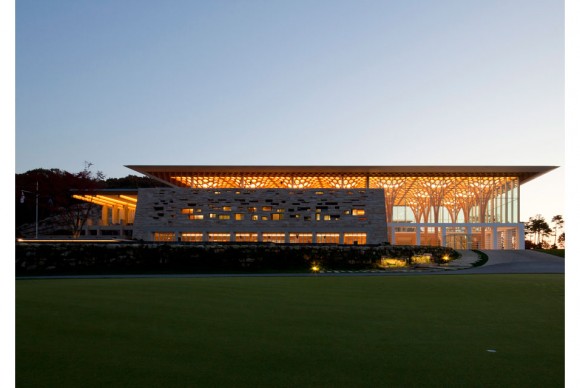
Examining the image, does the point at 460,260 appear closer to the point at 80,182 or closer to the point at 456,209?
the point at 456,209

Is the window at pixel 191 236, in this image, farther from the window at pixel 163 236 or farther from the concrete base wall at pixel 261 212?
the window at pixel 163 236

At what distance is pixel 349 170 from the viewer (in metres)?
57.7

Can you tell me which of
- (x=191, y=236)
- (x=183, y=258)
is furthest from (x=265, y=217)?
(x=183, y=258)

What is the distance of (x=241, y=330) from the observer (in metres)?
7.77

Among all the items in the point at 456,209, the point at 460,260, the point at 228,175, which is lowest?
the point at 460,260

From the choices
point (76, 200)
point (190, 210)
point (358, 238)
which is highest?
point (76, 200)

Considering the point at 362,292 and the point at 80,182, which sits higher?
the point at 80,182

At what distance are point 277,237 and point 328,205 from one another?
Answer: 234 inches

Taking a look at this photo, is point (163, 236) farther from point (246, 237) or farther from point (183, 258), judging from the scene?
point (183, 258)

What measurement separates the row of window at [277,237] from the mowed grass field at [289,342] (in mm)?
37653

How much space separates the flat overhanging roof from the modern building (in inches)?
4.4

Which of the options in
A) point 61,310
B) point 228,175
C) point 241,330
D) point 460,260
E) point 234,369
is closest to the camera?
point 234,369

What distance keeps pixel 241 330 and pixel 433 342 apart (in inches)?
109

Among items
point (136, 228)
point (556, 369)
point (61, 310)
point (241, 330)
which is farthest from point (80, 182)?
point (556, 369)
